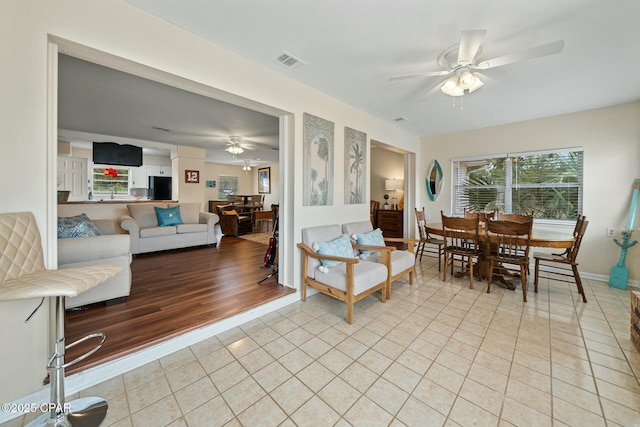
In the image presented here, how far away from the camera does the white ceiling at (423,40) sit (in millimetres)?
1744

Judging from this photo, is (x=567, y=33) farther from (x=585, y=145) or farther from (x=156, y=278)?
(x=156, y=278)

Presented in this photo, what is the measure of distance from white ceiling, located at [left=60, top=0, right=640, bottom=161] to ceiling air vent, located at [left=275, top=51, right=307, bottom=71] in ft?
0.19

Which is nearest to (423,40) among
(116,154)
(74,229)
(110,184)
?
(74,229)

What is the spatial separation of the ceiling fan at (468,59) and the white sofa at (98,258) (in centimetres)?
317

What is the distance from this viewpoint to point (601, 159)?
3582 millimetres

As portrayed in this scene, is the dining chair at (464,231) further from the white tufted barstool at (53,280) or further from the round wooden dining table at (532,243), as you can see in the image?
the white tufted barstool at (53,280)

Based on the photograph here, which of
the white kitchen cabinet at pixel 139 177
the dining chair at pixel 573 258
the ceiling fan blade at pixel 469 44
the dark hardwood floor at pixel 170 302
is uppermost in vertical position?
the ceiling fan blade at pixel 469 44

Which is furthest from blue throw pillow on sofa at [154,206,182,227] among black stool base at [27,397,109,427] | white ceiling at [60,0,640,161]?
black stool base at [27,397,109,427]

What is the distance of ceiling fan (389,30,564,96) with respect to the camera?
1.75 metres

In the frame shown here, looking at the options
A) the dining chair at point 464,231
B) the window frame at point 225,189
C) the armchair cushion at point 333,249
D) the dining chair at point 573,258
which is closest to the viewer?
the armchair cushion at point 333,249

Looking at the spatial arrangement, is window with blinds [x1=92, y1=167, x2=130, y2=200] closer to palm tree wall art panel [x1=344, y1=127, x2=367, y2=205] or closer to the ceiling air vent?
the ceiling air vent

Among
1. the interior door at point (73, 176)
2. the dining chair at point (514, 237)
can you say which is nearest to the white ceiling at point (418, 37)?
the dining chair at point (514, 237)

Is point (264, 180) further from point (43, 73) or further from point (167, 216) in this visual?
point (43, 73)

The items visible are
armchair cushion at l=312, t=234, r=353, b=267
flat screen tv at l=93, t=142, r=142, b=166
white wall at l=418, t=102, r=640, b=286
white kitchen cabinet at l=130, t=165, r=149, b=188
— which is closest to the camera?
armchair cushion at l=312, t=234, r=353, b=267
